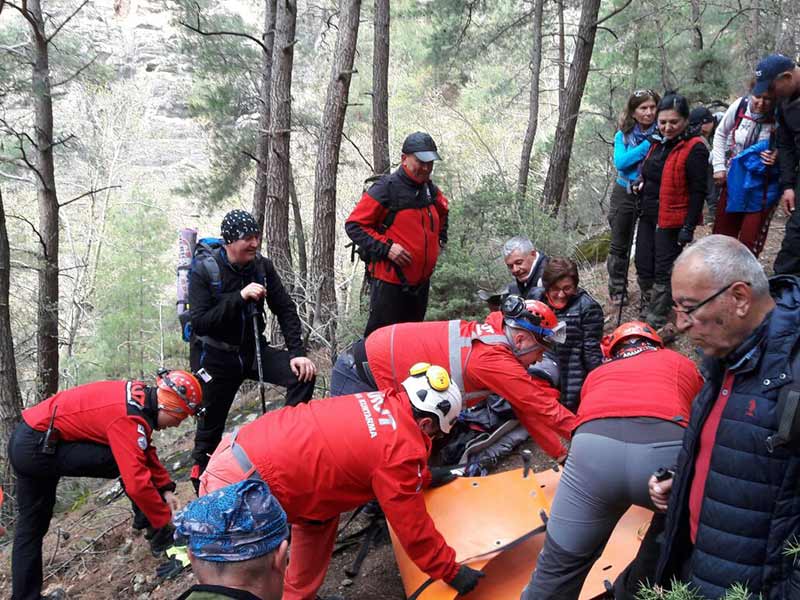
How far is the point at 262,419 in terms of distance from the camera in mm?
3174

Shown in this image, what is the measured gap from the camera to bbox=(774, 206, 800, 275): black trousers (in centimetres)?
402

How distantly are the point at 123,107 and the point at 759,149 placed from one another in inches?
1027

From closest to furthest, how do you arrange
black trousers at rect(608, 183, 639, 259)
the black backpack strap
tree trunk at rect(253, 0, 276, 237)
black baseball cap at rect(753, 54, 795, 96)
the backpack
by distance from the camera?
the black backpack strap < black baseball cap at rect(753, 54, 795, 96) < the backpack < black trousers at rect(608, 183, 639, 259) < tree trunk at rect(253, 0, 276, 237)

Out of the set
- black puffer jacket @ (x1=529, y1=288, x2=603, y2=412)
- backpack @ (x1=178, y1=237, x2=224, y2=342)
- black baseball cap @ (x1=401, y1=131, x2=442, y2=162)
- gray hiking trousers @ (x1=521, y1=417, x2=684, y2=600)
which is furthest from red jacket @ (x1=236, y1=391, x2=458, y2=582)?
black baseball cap @ (x1=401, y1=131, x2=442, y2=162)

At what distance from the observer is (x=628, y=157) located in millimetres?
5902

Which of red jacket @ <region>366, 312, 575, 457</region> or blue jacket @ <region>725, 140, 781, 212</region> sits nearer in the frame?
red jacket @ <region>366, 312, 575, 457</region>

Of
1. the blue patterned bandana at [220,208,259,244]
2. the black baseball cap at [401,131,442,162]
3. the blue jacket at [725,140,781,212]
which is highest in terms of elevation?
the black baseball cap at [401,131,442,162]

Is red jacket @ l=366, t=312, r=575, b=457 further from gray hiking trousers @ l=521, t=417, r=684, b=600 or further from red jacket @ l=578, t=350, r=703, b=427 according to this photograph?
gray hiking trousers @ l=521, t=417, r=684, b=600

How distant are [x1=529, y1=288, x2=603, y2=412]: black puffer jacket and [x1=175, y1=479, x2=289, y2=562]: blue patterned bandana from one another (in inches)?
118

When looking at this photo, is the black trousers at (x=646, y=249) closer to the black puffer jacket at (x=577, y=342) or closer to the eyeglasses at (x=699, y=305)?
the black puffer jacket at (x=577, y=342)

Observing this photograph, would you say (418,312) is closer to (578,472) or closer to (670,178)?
(670,178)

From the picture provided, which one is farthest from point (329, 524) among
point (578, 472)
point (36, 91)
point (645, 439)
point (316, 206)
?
point (36, 91)

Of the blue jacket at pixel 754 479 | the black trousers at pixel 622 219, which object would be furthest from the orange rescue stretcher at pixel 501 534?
the black trousers at pixel 622 219

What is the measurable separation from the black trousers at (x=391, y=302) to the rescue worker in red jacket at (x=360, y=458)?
2.38 meters
